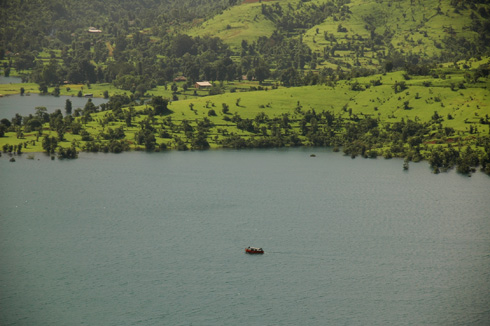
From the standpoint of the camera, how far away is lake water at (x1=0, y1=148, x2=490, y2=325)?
12550 centimetres

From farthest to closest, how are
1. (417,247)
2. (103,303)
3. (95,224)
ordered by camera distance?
1. (95,224)
2. (417,247)
3. (103,303)

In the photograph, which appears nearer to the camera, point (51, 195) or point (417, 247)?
point (417, 247)

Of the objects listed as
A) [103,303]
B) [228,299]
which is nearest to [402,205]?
[228,299]

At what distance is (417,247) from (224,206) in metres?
53.0

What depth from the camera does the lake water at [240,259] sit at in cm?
12550

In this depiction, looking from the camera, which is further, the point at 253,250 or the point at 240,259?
the point at 253,250

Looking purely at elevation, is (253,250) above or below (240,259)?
above

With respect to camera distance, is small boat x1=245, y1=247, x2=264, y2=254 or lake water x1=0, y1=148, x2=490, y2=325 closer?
lake water x1=0, y1=148, x2=490, y2=325

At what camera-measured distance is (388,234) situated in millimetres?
167875

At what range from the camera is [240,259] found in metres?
148

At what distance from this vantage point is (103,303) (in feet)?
418

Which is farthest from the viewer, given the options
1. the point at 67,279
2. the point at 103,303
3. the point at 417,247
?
the point at 417,247

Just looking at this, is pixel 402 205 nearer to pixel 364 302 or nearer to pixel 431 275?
pixel 431 275

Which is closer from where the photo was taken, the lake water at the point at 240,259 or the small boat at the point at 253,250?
the lake water at the point at 240,259
